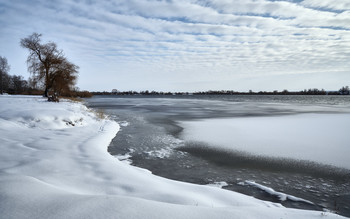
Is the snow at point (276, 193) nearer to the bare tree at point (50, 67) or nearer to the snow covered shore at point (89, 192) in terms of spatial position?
the snow covered shore at point (89, 192)

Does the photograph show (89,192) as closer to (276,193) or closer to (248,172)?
(276,193)

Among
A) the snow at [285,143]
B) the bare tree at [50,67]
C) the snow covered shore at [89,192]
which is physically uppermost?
the bare tree at [50,67]

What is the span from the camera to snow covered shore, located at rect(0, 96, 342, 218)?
8.54 ft

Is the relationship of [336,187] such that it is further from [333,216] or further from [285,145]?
[285,145]

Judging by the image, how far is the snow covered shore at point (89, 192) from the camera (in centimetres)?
260

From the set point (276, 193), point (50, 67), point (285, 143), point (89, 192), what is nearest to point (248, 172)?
point (276, 193)

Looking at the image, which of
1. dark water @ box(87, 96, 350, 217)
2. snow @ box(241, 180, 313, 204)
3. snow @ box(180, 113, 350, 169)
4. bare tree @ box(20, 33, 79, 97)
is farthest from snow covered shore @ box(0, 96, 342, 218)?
bare tree @ box(20, 33, 79, 97)

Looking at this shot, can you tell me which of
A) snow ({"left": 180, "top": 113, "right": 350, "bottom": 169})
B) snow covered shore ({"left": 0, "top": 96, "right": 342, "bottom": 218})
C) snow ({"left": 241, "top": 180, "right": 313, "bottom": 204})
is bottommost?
snow ({"left": 241, "top": 180, "right": 313, "bottom": 204})

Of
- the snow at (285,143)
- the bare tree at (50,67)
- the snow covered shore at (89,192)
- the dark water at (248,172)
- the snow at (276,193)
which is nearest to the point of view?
the snow covered shore at (89,192)

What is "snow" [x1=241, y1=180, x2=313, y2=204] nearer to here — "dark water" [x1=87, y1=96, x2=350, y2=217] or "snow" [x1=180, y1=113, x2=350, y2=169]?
"dark water" [x1=87, y1=96, x2=350, y2=217]

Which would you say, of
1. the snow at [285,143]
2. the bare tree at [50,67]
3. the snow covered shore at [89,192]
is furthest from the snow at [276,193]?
the bare tree at [50,67]

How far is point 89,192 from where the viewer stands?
355 centimetres

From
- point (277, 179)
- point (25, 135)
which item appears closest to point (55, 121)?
point (25, 135)

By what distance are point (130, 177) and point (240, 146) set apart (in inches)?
225
